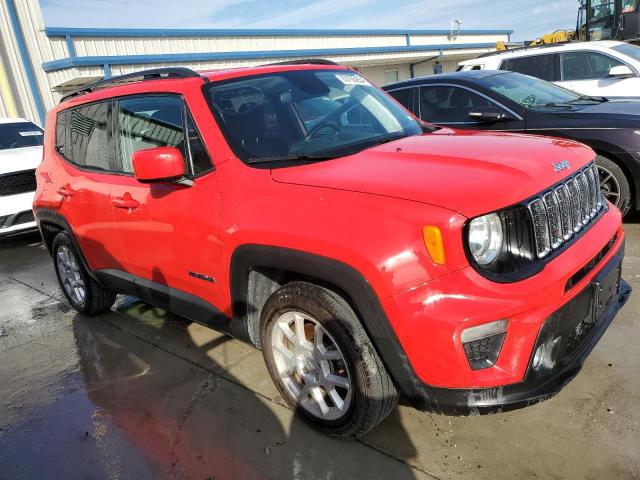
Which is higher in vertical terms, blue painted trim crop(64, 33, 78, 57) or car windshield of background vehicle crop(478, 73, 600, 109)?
blue painted trim crop(64, 33, 78, 57)

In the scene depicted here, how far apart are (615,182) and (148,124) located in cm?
418

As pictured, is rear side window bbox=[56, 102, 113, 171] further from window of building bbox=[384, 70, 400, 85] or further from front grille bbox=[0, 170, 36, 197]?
window of building bbox=[384, 70, 400, 85]

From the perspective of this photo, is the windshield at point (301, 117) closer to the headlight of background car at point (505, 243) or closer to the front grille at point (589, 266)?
the headlight of background car at point (505, 243)

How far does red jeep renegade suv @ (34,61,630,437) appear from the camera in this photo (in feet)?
6.70

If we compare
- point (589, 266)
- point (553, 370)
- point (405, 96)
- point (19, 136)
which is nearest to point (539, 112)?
point (405, 96)

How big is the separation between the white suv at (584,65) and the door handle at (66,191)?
638 centimetres

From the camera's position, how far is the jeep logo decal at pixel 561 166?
7.94ft

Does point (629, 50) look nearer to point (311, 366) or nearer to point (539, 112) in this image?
point (539, 112)

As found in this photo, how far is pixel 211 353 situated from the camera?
3.75m

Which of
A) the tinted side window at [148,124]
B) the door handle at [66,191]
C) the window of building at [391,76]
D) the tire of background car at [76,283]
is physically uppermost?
the tinted side window at [148,124]

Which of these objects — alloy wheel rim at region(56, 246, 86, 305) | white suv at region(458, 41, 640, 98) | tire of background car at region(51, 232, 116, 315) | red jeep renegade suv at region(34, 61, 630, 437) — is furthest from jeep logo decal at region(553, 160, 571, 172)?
white suv at region(458, 41, 640, 98)

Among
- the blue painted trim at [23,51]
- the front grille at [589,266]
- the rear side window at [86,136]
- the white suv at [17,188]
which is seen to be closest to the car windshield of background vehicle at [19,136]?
the white suv at [17,188]

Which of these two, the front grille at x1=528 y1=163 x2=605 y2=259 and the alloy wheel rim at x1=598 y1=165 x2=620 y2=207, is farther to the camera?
the alloy wheel rim at x1=598 y1=165 x2=620 y2=207

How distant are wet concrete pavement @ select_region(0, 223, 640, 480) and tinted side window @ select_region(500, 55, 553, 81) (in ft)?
14.6
